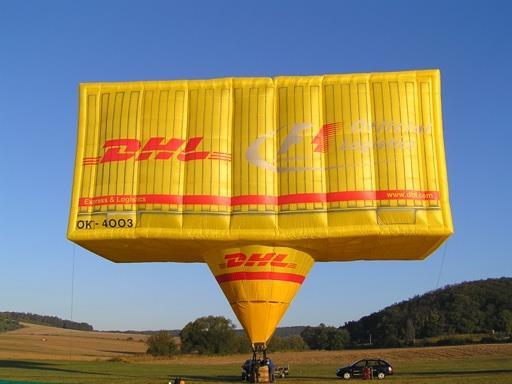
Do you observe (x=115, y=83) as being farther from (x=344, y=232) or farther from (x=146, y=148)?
(x=344, y=232)

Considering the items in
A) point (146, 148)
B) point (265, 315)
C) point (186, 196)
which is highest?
point (146, 148)

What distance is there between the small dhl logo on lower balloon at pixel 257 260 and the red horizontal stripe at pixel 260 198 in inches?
64.5

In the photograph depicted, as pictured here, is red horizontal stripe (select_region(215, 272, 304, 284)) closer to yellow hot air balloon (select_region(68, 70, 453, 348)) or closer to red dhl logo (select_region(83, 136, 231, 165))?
yellow hot air balloon (select_region(68, 70, 453, 348))

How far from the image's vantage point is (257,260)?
750 inches

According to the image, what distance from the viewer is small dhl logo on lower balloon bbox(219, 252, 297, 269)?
62.5ft

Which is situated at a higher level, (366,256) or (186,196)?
(186,196)

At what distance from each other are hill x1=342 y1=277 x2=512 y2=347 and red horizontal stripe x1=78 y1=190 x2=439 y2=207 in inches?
2428

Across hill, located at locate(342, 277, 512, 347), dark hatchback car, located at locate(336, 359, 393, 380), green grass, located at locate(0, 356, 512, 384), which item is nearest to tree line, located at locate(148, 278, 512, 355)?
hill, located at locate(342, 277, 512, 347)

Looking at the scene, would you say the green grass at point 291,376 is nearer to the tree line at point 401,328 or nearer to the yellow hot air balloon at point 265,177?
the yellow hot air balloon at point 265,177

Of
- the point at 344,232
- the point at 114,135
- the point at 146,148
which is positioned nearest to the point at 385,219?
the point at 344,232

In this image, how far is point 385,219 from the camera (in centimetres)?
A: 1847

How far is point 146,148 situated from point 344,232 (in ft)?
22.8

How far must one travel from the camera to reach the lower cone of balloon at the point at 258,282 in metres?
19.1

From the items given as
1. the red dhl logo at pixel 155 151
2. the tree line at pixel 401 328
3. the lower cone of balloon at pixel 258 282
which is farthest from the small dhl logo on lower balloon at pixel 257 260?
the tree line at pixel 401 328
